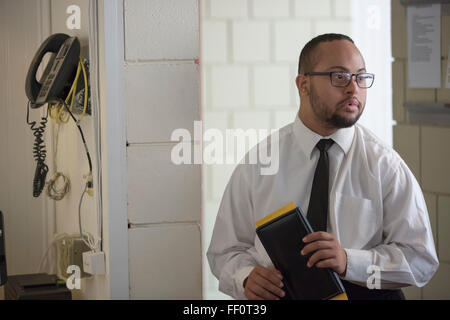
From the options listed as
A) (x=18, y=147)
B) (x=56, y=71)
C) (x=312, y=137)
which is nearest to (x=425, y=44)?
(x=312, y=137)

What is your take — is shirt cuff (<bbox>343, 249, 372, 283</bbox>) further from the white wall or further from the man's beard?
the white wall

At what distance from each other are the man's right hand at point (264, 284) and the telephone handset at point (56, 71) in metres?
0.76

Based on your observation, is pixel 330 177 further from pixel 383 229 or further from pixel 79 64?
pixel 79 64

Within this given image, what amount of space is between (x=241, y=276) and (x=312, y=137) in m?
0.34

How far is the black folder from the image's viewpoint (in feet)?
4.34

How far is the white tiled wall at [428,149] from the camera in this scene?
1.79m

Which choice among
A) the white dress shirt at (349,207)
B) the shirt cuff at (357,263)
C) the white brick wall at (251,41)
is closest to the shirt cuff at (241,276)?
the white dress shirt at (349,207)

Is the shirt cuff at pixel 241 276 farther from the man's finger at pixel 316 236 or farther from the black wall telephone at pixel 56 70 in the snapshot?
the black wall telephone at pixel 56 70

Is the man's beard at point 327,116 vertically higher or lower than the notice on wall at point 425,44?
lower

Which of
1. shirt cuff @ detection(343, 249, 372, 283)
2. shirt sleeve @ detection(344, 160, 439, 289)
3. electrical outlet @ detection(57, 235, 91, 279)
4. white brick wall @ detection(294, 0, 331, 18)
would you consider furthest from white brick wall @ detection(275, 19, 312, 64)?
electrical outlet @ detection(57, 235, 91, 279)

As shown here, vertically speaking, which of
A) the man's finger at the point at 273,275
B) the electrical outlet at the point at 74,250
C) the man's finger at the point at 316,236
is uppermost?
the man's finger at the point at 316,236

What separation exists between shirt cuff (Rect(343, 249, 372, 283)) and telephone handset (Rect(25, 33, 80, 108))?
2.92 feet

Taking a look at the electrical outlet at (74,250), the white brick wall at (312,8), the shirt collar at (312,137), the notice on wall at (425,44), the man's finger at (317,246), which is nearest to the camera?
the man's finger at (317,246)

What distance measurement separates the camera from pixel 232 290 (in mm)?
1509
